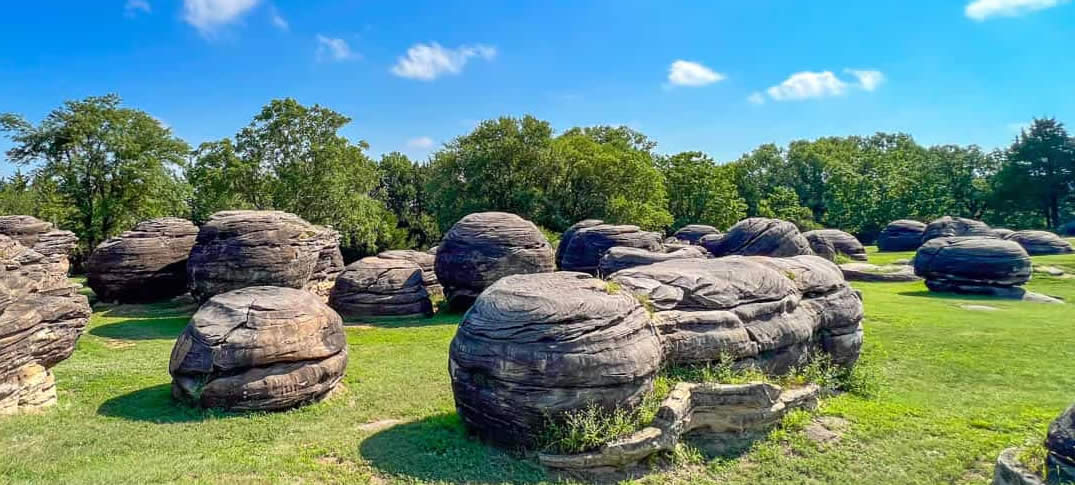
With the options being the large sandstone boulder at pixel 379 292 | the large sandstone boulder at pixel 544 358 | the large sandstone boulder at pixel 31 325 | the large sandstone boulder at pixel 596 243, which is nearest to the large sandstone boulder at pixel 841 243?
the large sandstone boulder at pixel 596 243

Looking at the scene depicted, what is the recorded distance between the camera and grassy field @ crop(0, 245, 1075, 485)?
6.84 meters

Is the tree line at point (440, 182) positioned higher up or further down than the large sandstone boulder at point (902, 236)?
higher up

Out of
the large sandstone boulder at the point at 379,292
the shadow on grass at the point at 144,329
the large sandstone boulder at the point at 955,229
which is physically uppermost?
the large sandstone boulder at the point at 955,229

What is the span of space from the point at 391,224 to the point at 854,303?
103 ft

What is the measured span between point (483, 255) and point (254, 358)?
9.95 metres

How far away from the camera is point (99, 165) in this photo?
2934cm

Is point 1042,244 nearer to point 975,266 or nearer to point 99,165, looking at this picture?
point 975,266

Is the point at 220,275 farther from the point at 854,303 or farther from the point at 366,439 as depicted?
the point at 854,303

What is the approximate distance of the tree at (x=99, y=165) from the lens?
28625 mm

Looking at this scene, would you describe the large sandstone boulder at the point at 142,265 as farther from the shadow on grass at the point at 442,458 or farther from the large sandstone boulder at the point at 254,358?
the shadow on grass at the point at 442,458

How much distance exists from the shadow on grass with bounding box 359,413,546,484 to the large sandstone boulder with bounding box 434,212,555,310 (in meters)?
10.3

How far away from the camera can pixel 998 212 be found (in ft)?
153

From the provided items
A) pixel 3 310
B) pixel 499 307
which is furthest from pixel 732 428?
pixel 3 310

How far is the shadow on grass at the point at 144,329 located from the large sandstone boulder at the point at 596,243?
529 inches
